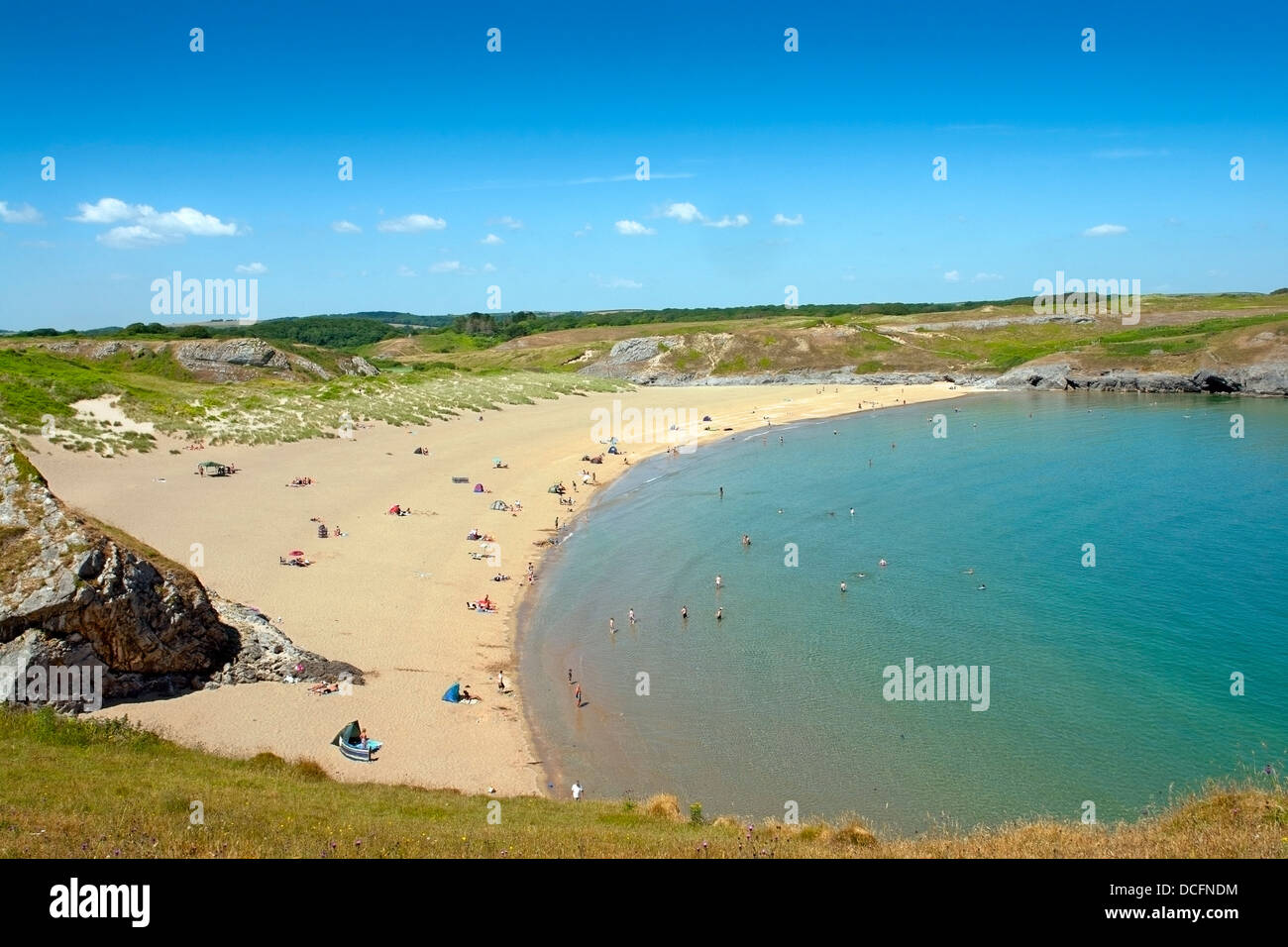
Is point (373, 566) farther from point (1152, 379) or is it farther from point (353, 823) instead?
point (1152, 379)

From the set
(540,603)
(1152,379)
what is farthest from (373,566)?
(1152,379)

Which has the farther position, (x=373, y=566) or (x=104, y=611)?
(x=373, y=566)

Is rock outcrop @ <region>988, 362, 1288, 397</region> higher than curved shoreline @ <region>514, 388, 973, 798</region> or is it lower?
higher

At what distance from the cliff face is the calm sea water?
9.25 meters

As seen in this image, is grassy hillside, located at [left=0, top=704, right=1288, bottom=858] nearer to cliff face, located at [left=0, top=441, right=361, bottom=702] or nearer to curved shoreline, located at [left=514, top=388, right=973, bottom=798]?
cliff face, located at [left=0, top=441, right=361, bottom=702]

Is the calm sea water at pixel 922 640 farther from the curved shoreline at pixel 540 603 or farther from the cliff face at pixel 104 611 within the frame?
the cliff face at pixel 104 611

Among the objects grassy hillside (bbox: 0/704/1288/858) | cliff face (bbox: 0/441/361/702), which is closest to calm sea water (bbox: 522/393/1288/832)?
grassy hillside (bbox: 0/704/1288/858)

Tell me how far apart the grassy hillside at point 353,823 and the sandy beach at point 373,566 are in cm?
323

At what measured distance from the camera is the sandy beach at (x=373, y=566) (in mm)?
21641

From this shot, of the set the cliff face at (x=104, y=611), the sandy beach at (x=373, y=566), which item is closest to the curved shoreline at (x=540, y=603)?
the sandy beach at (x=373, y=566)

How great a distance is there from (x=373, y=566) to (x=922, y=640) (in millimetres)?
22139

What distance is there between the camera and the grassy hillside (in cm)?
1140

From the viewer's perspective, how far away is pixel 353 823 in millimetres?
13344
